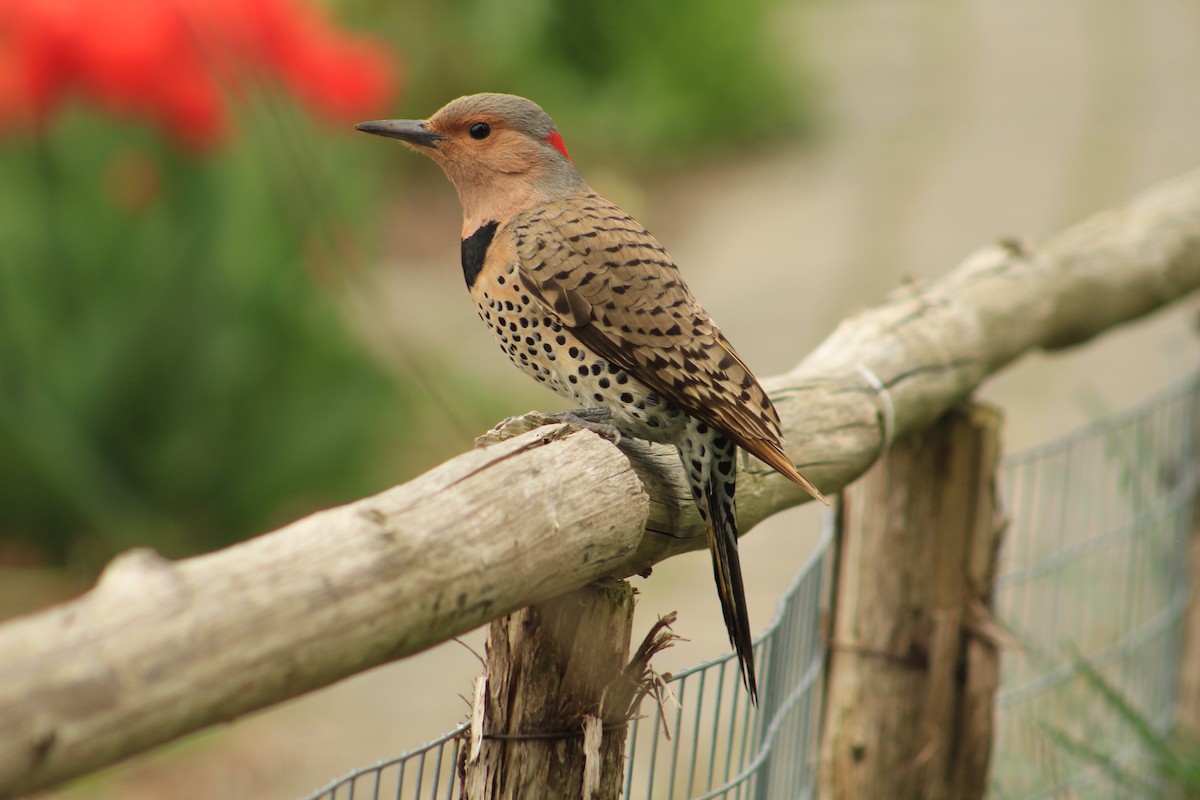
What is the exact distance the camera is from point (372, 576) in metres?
1.22

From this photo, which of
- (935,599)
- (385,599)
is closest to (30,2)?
(935,599)

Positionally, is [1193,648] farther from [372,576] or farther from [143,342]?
[143,342]

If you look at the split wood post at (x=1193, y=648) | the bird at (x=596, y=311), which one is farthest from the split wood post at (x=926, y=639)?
the split wood post at (x=1193, y=648)

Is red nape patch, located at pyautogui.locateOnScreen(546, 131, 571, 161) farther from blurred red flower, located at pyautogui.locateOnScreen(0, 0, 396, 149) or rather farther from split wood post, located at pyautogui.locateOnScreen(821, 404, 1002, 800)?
blurred red flower, located at pyautogui.locateOnScreen(0, 0, 396, 149)

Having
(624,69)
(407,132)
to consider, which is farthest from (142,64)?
(624,69)

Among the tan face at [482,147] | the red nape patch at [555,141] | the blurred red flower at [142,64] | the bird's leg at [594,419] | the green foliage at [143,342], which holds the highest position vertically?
the blurred red flower at [142,64]

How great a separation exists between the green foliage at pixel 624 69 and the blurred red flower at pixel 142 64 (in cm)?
448

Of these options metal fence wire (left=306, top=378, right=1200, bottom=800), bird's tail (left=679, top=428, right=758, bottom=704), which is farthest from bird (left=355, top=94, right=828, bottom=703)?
metal fence wire (left=306, top=378, right=1200, bottom=800)

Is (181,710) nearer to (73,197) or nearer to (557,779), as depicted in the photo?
(557,779)

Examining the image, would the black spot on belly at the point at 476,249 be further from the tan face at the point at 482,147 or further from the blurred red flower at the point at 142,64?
the blurred red flower at the point at 142,64

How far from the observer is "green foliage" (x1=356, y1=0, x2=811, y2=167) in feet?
31.1

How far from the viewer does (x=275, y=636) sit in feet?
3.68

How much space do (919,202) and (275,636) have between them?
8.44 m

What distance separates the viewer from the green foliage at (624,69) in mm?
9477
